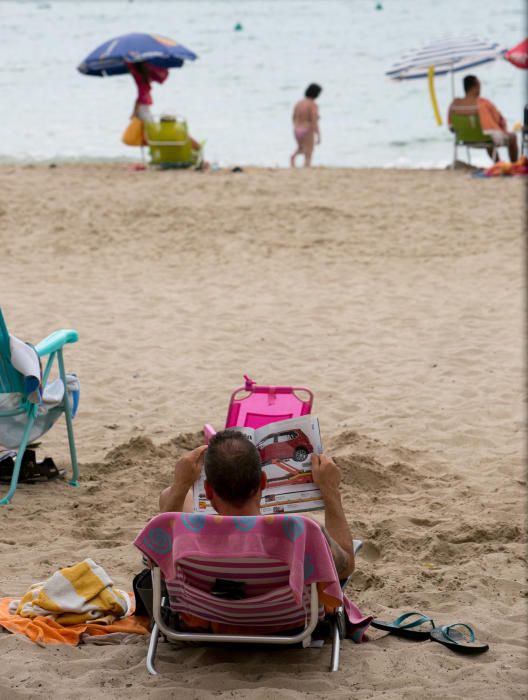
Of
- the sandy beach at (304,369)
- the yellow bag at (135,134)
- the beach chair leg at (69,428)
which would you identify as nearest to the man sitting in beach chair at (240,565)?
the sandy beach at (304,369)

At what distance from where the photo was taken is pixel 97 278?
956 cm

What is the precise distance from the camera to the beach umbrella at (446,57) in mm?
15438

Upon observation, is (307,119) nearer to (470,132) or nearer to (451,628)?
(470,132)

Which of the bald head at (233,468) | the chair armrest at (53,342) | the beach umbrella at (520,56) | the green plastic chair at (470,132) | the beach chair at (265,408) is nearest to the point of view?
the bald head at (233,468)

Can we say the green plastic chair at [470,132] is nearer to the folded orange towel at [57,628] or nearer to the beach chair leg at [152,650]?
the folded orange towel at [57,628]

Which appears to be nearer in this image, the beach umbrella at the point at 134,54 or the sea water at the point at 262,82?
the beach umbrella at the point at 134,54

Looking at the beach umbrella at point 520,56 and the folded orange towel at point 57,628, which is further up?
the beach umbrella at point 520,56

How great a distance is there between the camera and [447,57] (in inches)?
608

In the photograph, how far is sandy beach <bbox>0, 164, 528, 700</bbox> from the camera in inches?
122

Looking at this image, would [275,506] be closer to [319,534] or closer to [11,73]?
[319,534]

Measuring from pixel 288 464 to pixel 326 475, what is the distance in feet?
0.55

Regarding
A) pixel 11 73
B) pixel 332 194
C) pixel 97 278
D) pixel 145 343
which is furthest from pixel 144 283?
pixel 11 73

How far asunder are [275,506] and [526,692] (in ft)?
3.12

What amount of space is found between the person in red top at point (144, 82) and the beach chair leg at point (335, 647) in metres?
12.3
